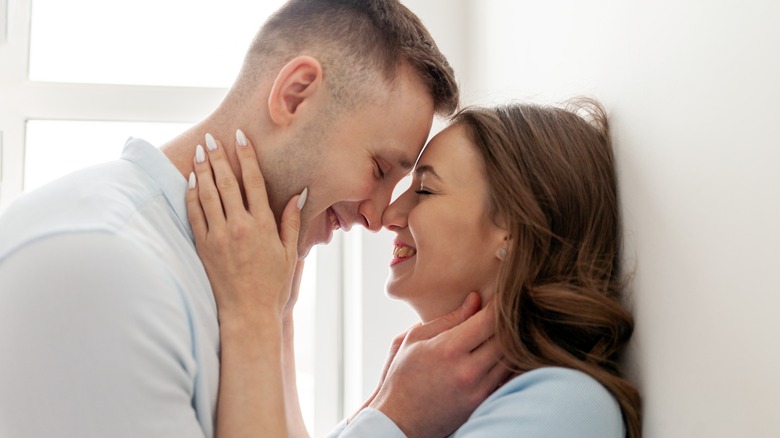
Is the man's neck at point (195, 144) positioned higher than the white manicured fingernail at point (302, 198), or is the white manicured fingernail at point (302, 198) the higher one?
the man's neck at point (195, 144)

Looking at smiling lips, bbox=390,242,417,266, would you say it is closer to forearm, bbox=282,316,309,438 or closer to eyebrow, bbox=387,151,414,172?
eyebrow, bbox=387,151,414,172

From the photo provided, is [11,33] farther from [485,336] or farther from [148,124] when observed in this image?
[485,336]

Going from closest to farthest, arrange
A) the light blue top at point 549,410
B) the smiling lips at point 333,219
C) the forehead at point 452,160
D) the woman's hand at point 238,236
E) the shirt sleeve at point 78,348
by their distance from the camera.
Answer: the shirt sleeve at point 78,348 → the light blue top at point 549,410 → the woman's hand at point 238,236 → the forehead at point 452,160 → the smiling lips at point 333,219

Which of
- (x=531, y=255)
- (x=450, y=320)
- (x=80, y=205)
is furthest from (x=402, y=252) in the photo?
(x=80, y=205)

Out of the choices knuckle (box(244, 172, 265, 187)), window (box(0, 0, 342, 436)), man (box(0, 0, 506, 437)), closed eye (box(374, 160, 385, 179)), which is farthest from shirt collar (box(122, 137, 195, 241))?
window (box(0, 0, 342, 436))

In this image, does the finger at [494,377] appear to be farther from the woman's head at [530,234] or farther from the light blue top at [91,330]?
the light blue top at [91,330]

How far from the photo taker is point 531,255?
1354 millimetres

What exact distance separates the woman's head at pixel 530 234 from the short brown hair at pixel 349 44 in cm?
16

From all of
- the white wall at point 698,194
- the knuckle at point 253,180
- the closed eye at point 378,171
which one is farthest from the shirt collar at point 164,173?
the white wall at point 698,194

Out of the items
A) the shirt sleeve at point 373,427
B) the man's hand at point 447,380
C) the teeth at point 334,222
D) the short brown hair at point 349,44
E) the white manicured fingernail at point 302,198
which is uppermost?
the short brown hair at point 349,44

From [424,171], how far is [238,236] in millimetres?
404

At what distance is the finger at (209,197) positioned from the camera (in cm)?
129

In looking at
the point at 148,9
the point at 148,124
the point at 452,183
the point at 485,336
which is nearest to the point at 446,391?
the point at 485,336

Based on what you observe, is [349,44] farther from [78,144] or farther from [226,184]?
[78,144]
